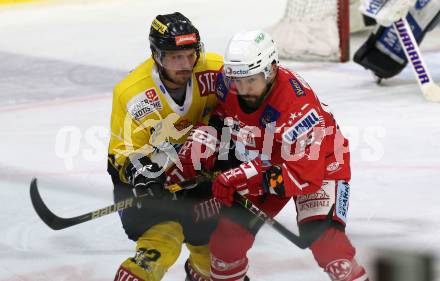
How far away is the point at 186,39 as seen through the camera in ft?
9.20

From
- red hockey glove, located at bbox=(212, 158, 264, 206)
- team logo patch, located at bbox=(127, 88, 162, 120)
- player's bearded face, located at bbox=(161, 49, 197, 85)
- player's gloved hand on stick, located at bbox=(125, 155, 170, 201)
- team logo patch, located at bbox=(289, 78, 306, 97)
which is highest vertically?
player's bearded face, located at bbox=(161, 49, 197, 85)

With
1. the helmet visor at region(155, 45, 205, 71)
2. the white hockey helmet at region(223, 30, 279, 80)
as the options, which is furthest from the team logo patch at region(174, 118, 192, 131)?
the white hockey helmet at region(223, 30, 279, 80)

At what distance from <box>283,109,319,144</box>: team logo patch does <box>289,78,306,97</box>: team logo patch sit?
0.22ft

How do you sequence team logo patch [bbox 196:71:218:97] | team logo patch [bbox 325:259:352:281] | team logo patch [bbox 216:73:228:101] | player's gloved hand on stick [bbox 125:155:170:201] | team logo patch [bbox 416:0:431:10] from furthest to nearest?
team logo patch [bbox 416:0:431:10], team logo patch [bbox 196:71:218:97], team logo patch [bbox 216:73:228:101], player's gloved hand on stick [bbox 125:155:170:201], team logo patch [bbox 325:259:352:281]

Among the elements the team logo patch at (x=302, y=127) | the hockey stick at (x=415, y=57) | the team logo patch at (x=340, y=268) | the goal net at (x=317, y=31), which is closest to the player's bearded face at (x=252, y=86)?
the team logo patch at (x=302, y=127)

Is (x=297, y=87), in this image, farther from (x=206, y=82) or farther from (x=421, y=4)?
(x=421, y=4)

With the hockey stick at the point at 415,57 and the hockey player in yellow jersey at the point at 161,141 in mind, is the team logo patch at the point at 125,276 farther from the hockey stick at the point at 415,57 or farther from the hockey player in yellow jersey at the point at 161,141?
the hockey stick at the point at 415,57

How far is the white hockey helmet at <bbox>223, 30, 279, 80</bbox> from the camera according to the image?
262 cm

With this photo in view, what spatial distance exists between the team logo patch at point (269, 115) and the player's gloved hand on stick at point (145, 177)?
362 millimetres

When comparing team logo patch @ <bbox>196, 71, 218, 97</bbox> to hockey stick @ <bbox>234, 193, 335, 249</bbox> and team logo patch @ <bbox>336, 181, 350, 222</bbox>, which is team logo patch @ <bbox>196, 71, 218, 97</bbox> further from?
team logo patch @ <bbox>336, 181, 350, 222</bbox>

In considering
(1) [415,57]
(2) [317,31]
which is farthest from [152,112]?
(2) [317,31]

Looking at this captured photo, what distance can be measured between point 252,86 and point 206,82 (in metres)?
0.34

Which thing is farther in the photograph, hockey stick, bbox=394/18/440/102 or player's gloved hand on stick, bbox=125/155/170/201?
hockey stick, bbox=394/18/440/102

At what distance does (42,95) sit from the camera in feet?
21.3
